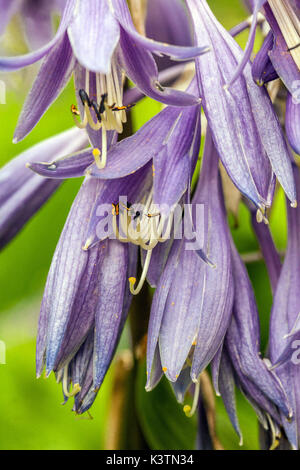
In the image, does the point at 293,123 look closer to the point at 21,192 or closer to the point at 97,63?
the point at 97,63

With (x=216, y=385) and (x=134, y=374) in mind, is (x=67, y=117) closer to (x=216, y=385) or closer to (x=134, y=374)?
(x=134, y=374)

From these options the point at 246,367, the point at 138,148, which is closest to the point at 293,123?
the point at 138,148

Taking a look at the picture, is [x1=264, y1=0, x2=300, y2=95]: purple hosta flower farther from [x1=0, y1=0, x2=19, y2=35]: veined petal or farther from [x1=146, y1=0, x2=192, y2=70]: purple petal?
[x1=0, y1=0, x2=19, y2=35]: veined petal

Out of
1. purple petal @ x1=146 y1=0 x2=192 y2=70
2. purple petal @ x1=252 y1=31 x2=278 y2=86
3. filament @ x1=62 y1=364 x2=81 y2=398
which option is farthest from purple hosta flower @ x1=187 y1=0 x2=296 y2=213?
purple petal @ x1=146 y1=0 x2=192 y2=70

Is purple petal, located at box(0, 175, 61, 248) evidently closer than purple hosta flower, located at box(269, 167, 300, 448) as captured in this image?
No

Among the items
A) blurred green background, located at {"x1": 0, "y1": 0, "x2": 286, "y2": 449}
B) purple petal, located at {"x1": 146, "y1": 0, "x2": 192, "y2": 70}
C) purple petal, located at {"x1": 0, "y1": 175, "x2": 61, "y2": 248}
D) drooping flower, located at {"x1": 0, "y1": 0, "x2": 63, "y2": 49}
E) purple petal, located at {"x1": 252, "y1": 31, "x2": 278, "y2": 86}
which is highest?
drooping flower, located at {"x1": 0, "y1": 0, "x2": 63, "y2": 49}

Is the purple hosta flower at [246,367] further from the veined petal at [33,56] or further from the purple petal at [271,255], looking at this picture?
the veined petal at [33,56]
